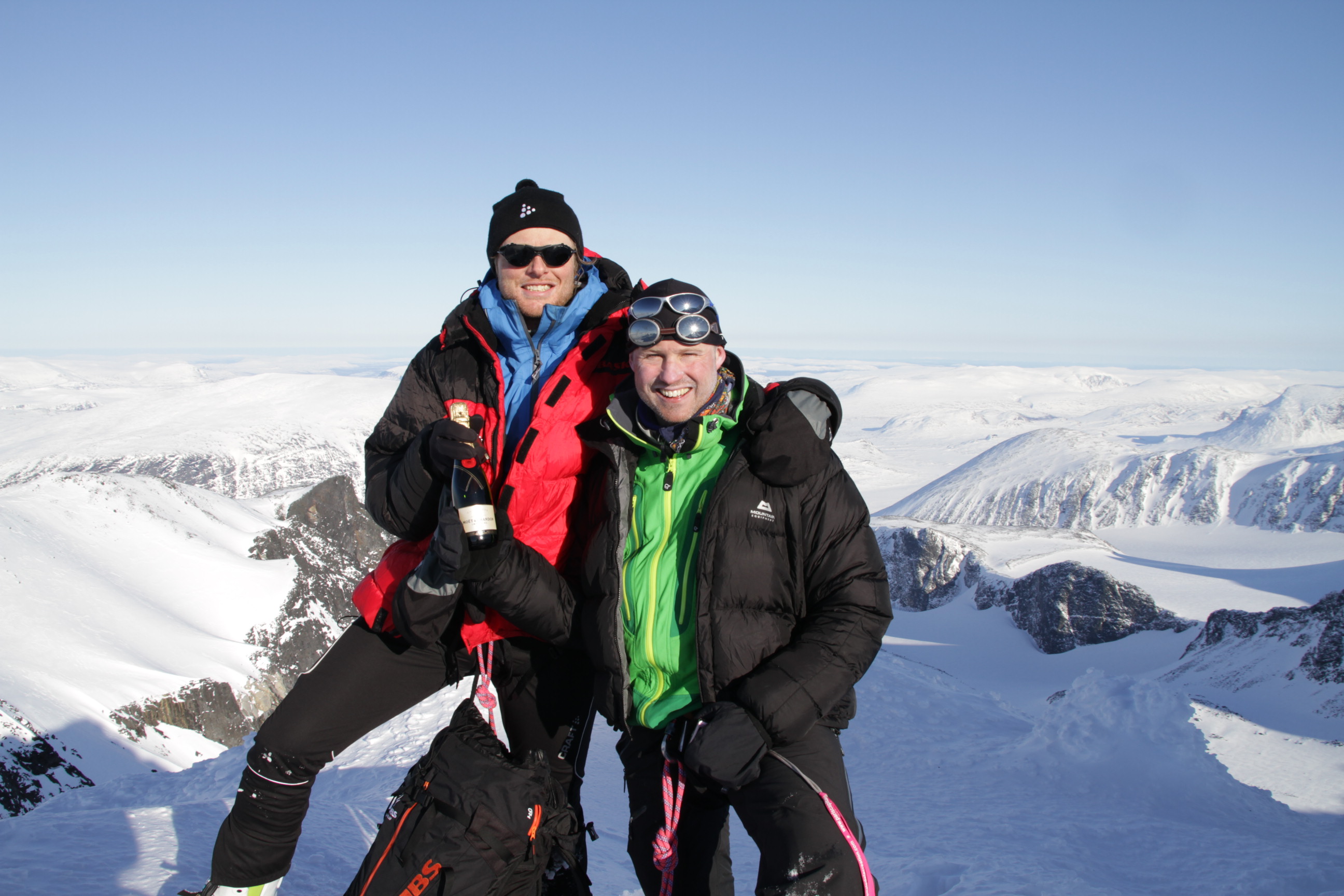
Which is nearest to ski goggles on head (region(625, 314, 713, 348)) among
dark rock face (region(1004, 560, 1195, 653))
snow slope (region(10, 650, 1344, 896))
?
snow slope (region(10, 650, 1344, 896))

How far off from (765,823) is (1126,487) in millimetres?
115650

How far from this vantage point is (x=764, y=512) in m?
3.26

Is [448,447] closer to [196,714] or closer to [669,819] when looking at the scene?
[669,819]

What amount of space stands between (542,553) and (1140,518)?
112 m

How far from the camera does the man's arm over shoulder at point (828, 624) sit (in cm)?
309

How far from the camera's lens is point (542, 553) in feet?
12.4

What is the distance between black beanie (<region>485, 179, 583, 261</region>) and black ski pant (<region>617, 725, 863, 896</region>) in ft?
8.98

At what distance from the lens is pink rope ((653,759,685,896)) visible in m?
3.37

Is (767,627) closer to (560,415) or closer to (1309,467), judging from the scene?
(560,415)

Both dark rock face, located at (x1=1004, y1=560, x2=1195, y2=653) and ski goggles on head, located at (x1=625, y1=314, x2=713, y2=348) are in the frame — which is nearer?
ski goggles on head, located at (x1=625, y1=314, x2=713, y2=348)

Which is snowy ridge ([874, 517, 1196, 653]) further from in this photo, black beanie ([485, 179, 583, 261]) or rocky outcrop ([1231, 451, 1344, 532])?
rocky outcrop ([1231, 451, 1344, 532])

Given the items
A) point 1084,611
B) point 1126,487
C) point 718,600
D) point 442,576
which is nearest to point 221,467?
point 1084,611

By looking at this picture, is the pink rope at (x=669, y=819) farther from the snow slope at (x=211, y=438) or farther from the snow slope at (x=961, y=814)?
the snow slope at (x=211, y=438)

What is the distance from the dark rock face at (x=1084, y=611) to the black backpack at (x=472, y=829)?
40.3 metres
